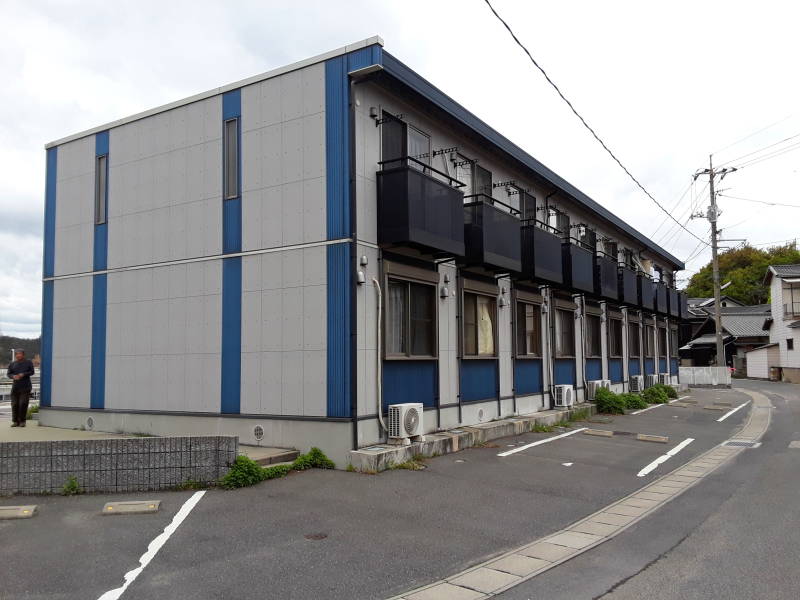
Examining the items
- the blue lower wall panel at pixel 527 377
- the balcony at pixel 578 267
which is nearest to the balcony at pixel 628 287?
the balcony at pixel 578 267

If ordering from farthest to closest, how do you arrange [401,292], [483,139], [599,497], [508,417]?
1. [508,417]
2. [483,139]
3. [401,292]
4. [599,497]

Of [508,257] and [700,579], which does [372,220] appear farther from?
[700,579]

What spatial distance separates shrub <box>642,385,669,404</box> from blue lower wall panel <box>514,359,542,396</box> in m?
7.60

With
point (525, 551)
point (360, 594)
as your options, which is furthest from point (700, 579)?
point (360, 594)

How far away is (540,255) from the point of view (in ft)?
46.7

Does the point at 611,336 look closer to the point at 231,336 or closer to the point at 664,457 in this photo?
the point at 664,457

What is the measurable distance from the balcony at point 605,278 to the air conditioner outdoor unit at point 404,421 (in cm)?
1025

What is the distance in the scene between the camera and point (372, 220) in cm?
978

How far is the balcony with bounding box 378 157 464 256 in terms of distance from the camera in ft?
31.3

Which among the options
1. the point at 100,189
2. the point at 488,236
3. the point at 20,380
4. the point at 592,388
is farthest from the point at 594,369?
the point at 20,380

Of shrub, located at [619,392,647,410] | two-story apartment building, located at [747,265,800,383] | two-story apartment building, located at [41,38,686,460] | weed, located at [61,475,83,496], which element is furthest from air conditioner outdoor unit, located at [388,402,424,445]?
two-story apartment building, located at [747,265,800,383]

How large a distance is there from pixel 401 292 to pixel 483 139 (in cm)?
402

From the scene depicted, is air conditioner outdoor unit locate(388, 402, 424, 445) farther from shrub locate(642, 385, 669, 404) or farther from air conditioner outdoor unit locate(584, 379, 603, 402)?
shrub locate(642, 385, 669, 404)

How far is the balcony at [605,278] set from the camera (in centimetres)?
1842
